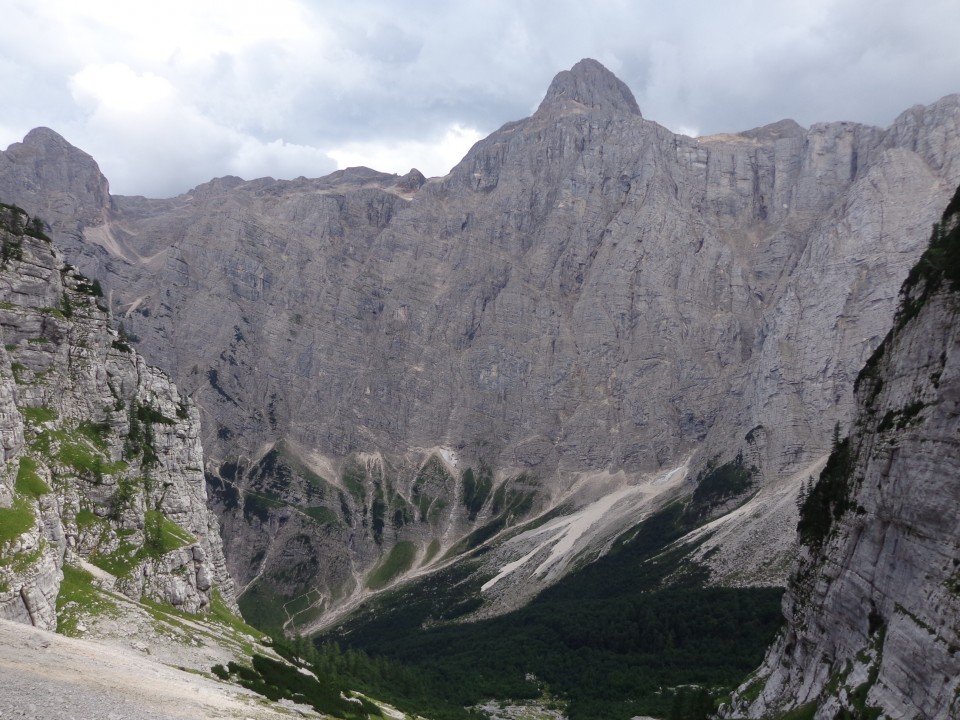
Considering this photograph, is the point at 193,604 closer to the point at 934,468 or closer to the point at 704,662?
the point at 934,468

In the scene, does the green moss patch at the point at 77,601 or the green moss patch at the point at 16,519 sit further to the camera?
the green moss patch at the point at 77,601

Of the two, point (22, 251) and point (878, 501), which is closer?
point (878, 501)

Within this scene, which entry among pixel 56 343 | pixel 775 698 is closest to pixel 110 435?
pixel 56 343

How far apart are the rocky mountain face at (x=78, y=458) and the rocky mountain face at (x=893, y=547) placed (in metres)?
52.3

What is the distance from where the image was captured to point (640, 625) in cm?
17638

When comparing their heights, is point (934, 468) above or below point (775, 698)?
above

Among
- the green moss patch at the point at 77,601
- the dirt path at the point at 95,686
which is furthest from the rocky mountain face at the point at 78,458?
the dirt path at the point at 95,686

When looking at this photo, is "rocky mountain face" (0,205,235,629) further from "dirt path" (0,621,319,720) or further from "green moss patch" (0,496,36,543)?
"dirt path" (0,621,319,720)

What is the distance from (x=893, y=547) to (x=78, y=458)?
69129 millimetres

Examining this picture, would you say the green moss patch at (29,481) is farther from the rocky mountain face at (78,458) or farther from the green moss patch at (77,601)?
the green moss patch at (77,601)

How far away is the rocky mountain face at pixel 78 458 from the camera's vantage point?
53.3 m

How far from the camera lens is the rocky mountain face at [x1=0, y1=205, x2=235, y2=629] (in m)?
53.3

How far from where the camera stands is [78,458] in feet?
227

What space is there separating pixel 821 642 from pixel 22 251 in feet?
285
